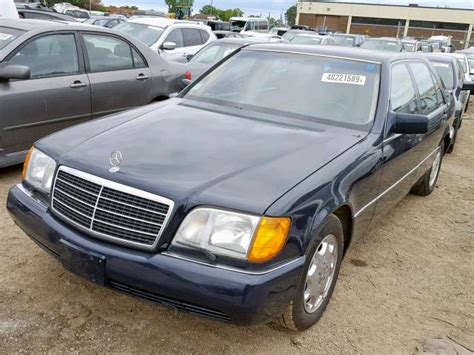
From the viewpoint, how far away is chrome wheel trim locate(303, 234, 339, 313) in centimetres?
275

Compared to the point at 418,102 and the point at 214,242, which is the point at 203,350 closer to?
the point at 214,242

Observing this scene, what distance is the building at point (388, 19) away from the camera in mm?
65438

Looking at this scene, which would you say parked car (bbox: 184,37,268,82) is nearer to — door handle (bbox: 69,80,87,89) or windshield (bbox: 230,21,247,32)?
door handle (bbox: 69,80,87,89)

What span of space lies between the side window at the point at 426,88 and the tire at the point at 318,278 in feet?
6.71

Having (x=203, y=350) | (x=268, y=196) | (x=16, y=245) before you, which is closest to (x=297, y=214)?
(x=268, y=196)

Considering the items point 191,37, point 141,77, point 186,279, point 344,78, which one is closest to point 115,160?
point 186,279

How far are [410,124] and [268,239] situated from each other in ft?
5.31

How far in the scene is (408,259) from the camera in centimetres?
403

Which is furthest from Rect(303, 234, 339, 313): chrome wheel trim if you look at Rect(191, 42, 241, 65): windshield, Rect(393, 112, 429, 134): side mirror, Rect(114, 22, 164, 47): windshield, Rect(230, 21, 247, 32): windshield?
Rect(230, 21, 247, 32): windshield

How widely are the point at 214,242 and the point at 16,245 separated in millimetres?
2022

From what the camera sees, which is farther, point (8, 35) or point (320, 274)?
point (8, 35)

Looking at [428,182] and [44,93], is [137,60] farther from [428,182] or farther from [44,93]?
[428,182]

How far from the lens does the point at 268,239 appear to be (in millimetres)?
2281

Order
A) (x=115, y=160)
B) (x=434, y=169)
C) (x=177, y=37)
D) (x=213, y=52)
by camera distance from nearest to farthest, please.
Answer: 1. (x=115, y=160)
2. (x=434, y=169)
3. (x=213, y=52)
4. (x=177, y=37)
